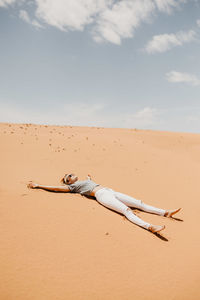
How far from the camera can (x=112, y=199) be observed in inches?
169

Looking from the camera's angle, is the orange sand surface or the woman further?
the woman

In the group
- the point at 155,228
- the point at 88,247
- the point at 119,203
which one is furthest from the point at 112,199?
the point at 88,247

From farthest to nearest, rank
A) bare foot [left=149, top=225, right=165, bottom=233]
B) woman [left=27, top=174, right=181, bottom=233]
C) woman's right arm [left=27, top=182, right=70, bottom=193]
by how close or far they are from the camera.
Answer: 1. woman's right arm [left=27, top=182, right=70, bottom=193]
2. woman [left=27, top=174, right=181, bottom=233]
3. bare foot [left=149, top=225, right=165, bottom=233]

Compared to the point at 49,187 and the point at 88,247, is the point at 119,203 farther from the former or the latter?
the point at 49,187

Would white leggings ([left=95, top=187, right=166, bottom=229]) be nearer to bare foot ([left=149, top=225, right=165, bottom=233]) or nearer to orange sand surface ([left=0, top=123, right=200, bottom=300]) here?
orange sand surface ([left=0, top=123, right=200, bottom=300])

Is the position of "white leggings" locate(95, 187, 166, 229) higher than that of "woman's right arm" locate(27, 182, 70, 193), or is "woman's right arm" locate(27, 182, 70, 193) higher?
"woman's right arm" locate(27, 182, 70, 193)

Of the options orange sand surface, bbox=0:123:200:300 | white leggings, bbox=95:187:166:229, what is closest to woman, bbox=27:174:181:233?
white leggings, bbox=95:187:166:229

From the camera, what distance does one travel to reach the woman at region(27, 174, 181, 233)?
3998mm

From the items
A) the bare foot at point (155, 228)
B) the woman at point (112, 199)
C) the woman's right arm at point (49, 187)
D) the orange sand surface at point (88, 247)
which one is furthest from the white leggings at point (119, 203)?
the woman's right arm at point (49, 187)

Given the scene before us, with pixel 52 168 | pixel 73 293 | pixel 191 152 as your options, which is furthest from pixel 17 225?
pixel 191 152

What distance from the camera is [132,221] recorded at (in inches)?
155

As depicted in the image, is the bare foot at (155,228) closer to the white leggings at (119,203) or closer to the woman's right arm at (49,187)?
the white leggings at (119,203)

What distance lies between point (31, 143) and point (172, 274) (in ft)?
27.7

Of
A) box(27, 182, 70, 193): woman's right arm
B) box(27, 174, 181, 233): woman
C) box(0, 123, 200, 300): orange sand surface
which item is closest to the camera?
box(0, 123, 200, 300): orange sand surface
